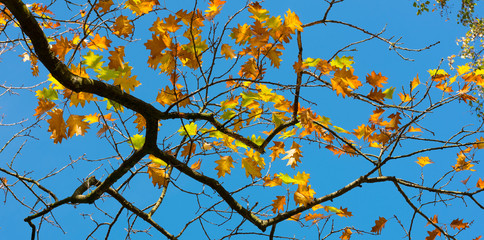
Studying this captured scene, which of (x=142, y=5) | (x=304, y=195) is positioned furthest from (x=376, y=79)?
(x=142, y=5)

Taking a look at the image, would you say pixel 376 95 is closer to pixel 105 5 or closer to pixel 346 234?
pixel 346 234

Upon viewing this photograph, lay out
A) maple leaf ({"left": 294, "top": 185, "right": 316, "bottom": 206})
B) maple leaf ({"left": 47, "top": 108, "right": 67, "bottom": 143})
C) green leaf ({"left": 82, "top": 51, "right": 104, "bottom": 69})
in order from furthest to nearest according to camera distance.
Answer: maple leaf ({"left": 294, "top": 185, "right": 316, "bottom": 206})
maple leaf ({"left": 47, "top": 108, "right": 67, "bottom": 143})
green leaf ({"left": 82, "top": 51, "right": 104, "bottom": 69})

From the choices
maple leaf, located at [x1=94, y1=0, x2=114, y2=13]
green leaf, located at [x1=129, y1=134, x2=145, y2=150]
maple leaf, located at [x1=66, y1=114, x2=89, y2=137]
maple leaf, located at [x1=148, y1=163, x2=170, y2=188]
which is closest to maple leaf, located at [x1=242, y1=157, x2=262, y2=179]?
maple leaf, located at [x1=148, y1=163, x2=170, y2=188]

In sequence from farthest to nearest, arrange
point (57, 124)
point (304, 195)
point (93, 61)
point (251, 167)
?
1. point (251, 167)
2. point (304, 195)
3. point (57, 124)
4. point (93, 61)

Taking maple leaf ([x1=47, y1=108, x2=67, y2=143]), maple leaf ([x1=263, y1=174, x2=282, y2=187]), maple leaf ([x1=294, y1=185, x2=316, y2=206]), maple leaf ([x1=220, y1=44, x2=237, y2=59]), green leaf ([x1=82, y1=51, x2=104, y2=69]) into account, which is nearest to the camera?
green leaf ([x1=82, y1=51, x2=104, y2=69])

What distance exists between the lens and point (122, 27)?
7.63 ft

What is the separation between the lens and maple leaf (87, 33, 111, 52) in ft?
7.27

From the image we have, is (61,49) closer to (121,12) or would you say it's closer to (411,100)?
(121,12)

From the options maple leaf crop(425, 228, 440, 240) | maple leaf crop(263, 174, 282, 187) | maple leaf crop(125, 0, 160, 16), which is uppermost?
maple leaf crop(125, 0, 160, 16)

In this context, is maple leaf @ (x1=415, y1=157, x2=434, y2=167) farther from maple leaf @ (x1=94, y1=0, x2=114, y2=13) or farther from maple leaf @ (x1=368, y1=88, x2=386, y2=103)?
maple leaf @ (x1=94, y1=0, x2=114, y2=13)

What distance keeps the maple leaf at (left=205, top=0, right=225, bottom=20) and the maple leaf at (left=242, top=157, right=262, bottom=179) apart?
927 mm

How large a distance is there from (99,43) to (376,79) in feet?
5.27

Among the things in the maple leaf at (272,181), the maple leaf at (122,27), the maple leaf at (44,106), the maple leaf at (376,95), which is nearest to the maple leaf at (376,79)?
the maple leaf at (376,95)

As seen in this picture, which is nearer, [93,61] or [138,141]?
[93,61]
